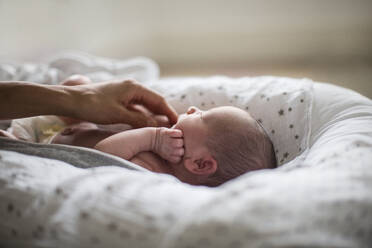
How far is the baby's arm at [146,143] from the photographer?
87 centimetres

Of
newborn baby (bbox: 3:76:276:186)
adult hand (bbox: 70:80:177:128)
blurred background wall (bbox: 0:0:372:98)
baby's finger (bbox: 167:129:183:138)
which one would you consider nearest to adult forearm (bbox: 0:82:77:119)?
adult hand (bbox: 70:80:177:128)

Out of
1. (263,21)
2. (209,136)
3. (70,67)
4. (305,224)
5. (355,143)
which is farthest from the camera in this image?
(263,21)

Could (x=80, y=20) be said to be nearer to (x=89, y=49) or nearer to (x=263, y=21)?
(x=89, y=49)

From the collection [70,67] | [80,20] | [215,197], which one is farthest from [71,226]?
[80,20]

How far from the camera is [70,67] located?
4.51ft

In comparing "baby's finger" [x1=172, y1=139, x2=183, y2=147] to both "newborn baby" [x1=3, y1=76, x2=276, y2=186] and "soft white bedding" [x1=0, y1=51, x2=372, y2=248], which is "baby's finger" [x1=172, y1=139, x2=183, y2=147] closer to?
"newborn baby" [x1=3, y1=76, x2=276, y2=186]

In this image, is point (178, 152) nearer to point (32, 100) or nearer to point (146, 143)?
point (146, 143)

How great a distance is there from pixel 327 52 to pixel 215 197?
1973 mm

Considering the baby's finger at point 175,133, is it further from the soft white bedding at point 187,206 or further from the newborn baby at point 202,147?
the soft white bedding at point 187,206

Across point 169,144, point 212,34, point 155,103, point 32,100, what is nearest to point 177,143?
point 169,144

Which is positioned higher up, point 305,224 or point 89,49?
point 305,224

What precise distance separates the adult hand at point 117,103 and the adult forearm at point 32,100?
0.02 m

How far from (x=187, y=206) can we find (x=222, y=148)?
12.7 inches

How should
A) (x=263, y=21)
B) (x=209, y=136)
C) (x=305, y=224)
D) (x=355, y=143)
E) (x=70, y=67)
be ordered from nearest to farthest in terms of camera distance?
(x=305, y=224), (x=355, y=143), (x=209, y=136), (x=70, y=67), (x=263, y=21)
